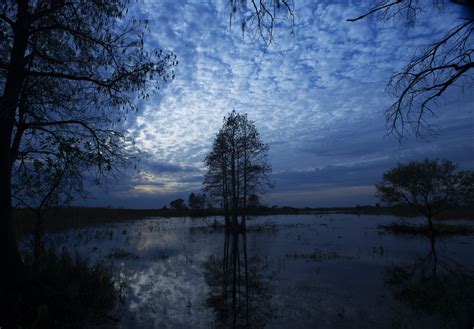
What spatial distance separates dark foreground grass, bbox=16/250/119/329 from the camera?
600 centimetres

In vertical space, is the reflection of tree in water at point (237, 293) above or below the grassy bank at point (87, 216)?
below

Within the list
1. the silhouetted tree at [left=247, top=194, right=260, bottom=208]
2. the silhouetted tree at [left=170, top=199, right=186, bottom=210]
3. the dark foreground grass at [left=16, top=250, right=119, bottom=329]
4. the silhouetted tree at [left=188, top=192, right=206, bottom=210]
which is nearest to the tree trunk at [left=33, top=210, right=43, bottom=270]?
the dark foreground grass at [left=16, top=250, right=119, bottom=329]

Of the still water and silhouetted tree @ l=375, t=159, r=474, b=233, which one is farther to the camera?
silhouetted tree @ l=375, t=159, r=474, b=233

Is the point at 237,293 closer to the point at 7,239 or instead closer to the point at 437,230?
the point at 7,239

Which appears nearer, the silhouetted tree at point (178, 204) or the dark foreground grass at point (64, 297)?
the dark foreground grass at point (64, 297)

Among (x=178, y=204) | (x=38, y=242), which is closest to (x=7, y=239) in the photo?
(x=38, y=242)

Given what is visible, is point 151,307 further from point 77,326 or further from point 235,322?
point 235,322

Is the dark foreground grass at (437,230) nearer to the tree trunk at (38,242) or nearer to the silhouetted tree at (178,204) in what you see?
the tree trunk at (38,242)

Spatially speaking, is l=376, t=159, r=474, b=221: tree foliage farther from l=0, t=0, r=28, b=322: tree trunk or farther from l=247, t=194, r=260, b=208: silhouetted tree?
l=0, t=0, r=28, b=322: tree trunk

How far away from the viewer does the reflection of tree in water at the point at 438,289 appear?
6.86 meters

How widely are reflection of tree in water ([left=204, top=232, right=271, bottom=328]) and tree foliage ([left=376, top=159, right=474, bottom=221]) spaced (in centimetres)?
2035

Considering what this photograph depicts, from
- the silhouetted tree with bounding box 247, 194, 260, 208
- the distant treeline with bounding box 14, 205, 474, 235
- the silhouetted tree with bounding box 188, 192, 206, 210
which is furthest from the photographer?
the silhouetted tree with bounding box 188, 192, 206, 210

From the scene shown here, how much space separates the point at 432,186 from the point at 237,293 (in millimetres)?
25323

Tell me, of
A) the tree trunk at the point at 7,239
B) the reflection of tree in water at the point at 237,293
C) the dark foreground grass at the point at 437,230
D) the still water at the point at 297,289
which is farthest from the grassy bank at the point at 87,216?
the reflection of tree in water at the point at 237,293
